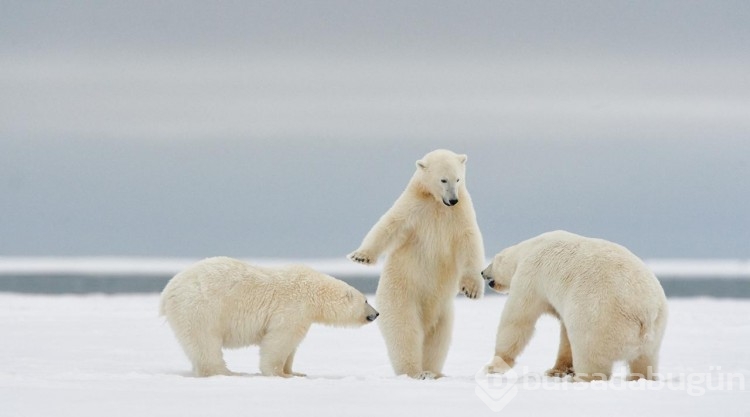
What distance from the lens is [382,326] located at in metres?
7.05

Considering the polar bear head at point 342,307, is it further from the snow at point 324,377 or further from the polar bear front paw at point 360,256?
the snow at point 324,377

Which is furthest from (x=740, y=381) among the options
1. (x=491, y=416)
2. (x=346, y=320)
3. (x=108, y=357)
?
(x=108, y=357)

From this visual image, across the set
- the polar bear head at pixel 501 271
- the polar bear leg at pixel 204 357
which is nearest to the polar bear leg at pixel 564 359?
the polar bear head at pixel 501 271

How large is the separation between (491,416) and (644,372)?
2006mm

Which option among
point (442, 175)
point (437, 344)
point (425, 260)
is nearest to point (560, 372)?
point (437, 344)

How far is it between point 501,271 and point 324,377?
1.33 m

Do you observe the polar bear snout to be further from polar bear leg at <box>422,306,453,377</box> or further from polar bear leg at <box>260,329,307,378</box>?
polar bear leg at <box>260,329,307,378</box>

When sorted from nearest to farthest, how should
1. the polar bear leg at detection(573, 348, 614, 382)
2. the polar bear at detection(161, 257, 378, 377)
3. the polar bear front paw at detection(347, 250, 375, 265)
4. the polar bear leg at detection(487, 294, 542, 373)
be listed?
1. the polar bear leg at detection(573, 348, 614, 382)
2. the polar bear leg at detection(487, 294, 542, 373)
3. the polar bear at detection(161, 257, 378, 377)
4. the polar bear front paw at detection(347, 250, 375, 265)

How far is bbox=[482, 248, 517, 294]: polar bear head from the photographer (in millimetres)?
6867

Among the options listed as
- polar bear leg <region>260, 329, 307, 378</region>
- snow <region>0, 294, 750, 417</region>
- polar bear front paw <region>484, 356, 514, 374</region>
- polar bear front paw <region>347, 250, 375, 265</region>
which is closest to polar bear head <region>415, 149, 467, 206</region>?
polar bear front paw <region>347, 250, 375, 265</region>

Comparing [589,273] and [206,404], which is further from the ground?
[589,273]

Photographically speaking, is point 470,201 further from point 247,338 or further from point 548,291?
point 247,338

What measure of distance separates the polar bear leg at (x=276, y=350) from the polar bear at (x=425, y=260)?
2.23ft

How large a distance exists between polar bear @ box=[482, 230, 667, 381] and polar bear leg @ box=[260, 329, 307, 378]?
Answer: 1.25 metres
